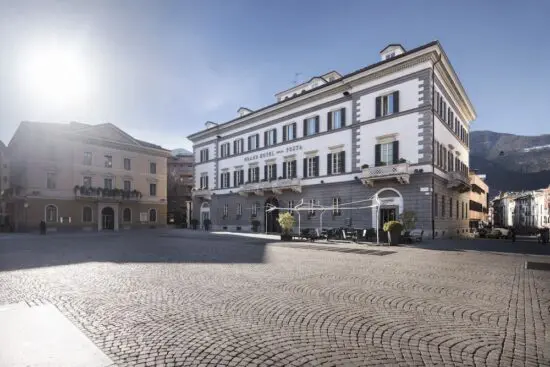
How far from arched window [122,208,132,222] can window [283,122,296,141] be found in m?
26.8

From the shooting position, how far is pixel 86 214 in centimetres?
4259

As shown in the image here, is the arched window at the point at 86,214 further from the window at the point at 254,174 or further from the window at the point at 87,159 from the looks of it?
the window at the point at 254,174

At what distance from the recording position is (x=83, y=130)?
140 feet

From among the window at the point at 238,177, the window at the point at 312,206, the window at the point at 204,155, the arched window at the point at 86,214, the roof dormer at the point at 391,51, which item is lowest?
the arched window at the point at 86,214

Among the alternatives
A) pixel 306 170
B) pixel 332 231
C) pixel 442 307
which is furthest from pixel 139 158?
pixel 442 307

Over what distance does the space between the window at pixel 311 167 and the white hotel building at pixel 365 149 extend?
0.34 ft

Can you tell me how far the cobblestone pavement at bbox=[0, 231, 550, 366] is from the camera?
164 inches

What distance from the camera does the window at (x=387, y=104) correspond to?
86.2ft

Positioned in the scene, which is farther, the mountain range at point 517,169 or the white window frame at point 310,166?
the mountain range at point 517,169

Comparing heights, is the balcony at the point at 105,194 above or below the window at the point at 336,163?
below

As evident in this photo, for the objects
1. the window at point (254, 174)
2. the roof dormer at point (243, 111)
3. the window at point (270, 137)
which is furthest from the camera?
the roof dormer at point (243, 111)

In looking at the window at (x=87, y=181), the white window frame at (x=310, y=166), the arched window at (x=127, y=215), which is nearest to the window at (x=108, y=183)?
the window at (x=87, y=181)

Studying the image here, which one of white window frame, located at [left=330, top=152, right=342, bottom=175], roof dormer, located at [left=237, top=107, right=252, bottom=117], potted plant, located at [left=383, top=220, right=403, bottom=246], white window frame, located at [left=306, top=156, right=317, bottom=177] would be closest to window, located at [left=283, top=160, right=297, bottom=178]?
white window frame, located at [left=306, top=156, right=317, bottom=177]

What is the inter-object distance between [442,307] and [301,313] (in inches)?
112
